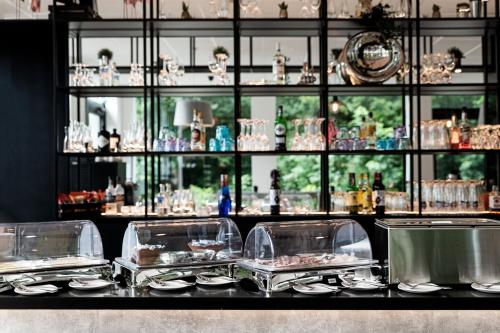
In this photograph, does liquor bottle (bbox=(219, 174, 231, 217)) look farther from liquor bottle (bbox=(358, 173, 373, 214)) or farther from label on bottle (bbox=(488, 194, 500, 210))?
label on bottle (bbox=(488, 194, 500, 210))

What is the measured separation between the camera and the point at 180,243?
9.37 feet

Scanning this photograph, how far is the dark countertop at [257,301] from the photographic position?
2406 millimetres

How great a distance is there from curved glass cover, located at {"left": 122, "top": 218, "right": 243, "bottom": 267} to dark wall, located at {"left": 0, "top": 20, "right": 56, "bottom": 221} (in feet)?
8.11

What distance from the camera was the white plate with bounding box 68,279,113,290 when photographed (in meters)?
2.56

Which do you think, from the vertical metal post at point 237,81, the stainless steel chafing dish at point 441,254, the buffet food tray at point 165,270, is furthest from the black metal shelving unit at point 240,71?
the stainless steel chafing dish at point 441,254

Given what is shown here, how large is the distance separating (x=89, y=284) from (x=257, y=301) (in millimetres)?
728

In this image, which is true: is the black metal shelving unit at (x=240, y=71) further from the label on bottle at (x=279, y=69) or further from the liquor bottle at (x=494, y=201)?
the liquor bottle at (x=494, y=201)

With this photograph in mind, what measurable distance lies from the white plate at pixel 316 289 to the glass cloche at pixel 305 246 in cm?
8

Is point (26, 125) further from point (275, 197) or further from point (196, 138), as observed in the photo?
point (275, 197)

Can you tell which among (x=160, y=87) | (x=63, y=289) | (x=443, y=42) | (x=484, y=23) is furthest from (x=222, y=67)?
(x=443, y=42)

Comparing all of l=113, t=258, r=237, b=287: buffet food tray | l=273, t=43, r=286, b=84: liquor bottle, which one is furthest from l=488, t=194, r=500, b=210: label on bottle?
l=113, t=258, r=237, b=287: buffet food tray

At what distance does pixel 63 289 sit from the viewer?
260 centimetres

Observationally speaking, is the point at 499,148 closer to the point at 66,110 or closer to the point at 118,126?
the point at 66,110

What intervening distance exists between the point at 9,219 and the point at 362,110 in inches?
290
